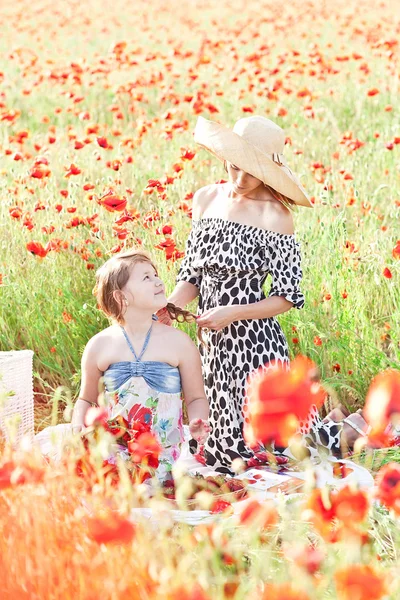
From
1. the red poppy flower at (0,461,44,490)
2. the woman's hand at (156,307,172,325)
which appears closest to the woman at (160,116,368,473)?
the woman's hand at (156,307,172,325)

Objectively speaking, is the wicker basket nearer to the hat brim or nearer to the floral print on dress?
the floral print on dress

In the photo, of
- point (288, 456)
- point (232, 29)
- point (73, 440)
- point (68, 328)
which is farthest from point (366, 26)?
point (73, 440)

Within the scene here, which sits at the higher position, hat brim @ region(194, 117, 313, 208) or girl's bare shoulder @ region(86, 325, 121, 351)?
hat brim @ region(194, 117, 313, 208)

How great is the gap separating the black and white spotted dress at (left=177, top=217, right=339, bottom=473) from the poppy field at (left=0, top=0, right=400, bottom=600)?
182 mm

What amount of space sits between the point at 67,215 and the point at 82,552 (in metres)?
3.18

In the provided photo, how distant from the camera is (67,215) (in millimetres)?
4785

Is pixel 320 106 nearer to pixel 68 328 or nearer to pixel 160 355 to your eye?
pixel 68 328

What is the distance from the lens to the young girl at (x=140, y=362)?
304 cm

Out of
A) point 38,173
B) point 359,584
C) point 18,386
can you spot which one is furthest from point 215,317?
point 359,584

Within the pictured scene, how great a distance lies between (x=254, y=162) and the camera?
3.26 m

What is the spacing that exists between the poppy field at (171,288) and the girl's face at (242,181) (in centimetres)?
35

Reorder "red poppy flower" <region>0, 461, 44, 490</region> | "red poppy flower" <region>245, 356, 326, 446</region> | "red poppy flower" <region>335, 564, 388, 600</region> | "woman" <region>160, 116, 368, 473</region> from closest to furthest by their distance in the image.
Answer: "red poppy flower" <region>335, 564, 388, 600</region> < "red poppy flower" <region>245, 356, 326, 446</region> < "red poppy flower" <region>0, 461, 44, 490</region> < "woman" <region>160, 116, 368, 473</region>

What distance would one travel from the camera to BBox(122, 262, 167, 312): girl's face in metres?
3.00

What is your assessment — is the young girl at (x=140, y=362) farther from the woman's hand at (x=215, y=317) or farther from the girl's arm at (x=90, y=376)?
the woman's hand at (x=215, y=317)
